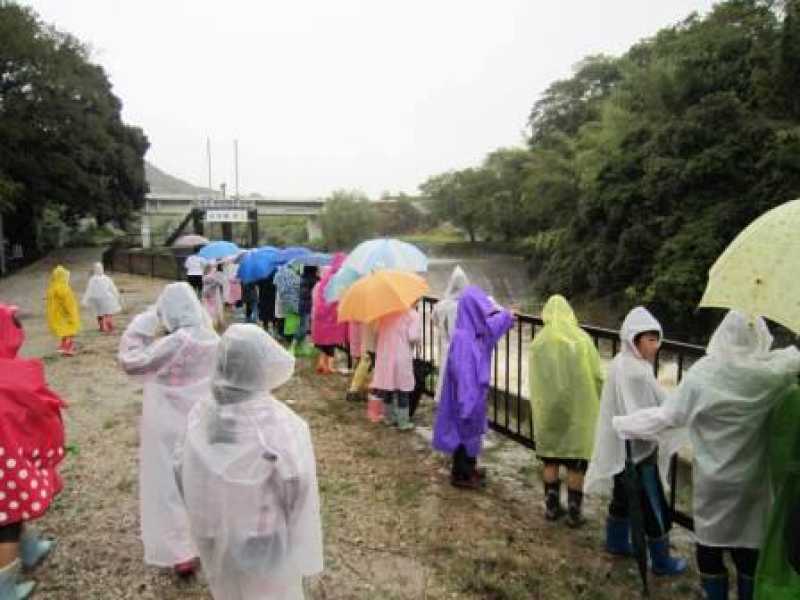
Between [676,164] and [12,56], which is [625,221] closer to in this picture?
[676,164]

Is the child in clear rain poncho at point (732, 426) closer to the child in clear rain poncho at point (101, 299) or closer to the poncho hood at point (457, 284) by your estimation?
the poncho hood at point (457, 284)

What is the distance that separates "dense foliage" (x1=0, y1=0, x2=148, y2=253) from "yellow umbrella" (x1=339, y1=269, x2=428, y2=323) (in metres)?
22.1

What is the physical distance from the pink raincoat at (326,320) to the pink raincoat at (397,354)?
1.93 meters

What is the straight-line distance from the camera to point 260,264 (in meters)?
9.28

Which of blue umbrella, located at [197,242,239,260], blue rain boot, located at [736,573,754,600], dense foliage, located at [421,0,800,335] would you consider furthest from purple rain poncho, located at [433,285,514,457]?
dense foliage, located at [421,0,800,335]

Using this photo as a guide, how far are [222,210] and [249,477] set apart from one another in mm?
31341

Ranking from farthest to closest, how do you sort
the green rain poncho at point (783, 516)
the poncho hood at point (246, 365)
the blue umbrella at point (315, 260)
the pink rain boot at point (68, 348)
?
the pink rain boot at point (68, 348) → the blue umbrella at point (315, 260) → the poncho hood at point (246, 365) → the green rain poncho at point (783, 516)

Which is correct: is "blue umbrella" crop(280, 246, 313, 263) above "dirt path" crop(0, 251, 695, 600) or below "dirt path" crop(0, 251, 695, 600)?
above

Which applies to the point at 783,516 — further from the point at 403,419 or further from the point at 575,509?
the point at 403,419

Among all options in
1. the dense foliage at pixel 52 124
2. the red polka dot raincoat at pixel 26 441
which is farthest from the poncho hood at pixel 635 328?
the dense foliage at pixel 52 124

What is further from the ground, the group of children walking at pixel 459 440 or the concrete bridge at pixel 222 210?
the concrete bridge at pixel 222 210

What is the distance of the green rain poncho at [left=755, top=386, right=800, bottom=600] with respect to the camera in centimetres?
209

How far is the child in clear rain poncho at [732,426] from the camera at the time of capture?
2488mm

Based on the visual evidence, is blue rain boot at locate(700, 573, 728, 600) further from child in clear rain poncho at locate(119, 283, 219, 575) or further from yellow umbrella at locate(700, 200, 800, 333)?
child in clear rain poncho at locate(119, 283, 219, 575)
